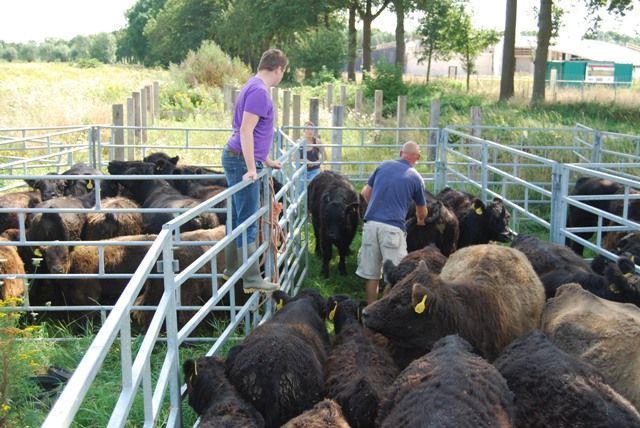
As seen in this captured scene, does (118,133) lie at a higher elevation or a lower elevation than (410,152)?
lower

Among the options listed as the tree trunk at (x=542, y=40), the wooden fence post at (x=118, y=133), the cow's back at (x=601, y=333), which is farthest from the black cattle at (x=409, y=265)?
the tree trunk at (x=542, y=40)

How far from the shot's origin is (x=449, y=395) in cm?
382

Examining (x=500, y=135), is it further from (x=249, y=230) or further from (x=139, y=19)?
(x=139, y=19)

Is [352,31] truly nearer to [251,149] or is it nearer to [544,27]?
[544,27]

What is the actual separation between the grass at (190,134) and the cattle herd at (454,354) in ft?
2.67

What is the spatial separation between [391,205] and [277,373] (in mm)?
3713

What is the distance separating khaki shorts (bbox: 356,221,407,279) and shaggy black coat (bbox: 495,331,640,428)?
3385 millimetres

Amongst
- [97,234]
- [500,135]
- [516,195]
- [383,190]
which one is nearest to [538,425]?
[383,190]

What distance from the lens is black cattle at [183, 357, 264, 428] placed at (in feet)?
13.8

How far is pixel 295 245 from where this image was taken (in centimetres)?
926

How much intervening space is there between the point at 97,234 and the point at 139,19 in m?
90.7

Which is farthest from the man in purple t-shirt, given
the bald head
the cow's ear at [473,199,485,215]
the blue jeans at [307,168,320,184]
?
A: the blue jeans at [307,168,320,184]

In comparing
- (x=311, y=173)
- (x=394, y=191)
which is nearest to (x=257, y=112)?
(x=394, y=191)

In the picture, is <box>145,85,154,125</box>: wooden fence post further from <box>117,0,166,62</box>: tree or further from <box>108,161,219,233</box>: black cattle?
<box>117,0,166,62</box>: tree
